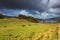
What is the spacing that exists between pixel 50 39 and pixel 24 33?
262cm

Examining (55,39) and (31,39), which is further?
(55,39)

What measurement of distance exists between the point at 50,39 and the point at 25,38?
113 inches

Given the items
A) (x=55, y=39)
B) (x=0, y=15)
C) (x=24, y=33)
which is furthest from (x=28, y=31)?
(x=0, y=15)

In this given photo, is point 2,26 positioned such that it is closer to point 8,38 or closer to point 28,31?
point 28,31

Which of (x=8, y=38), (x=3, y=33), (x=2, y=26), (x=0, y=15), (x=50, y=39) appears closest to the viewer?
(x=8, y=38)

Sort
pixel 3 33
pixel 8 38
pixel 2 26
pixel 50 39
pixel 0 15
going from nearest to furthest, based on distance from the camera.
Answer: pixel 8 38
pixel 3 33
pixel 50 39
pixel 2 26
pixel 0 15

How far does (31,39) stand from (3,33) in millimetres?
2572

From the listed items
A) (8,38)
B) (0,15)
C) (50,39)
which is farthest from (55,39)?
(0,15)

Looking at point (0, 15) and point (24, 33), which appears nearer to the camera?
point (24, 33)

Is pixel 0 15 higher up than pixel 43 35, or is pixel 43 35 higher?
pixel 0 15

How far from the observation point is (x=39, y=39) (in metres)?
19.1

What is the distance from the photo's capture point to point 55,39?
20.3 meters

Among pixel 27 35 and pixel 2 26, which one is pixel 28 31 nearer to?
pixel 27 35

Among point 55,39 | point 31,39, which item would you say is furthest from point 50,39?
point 31,39
